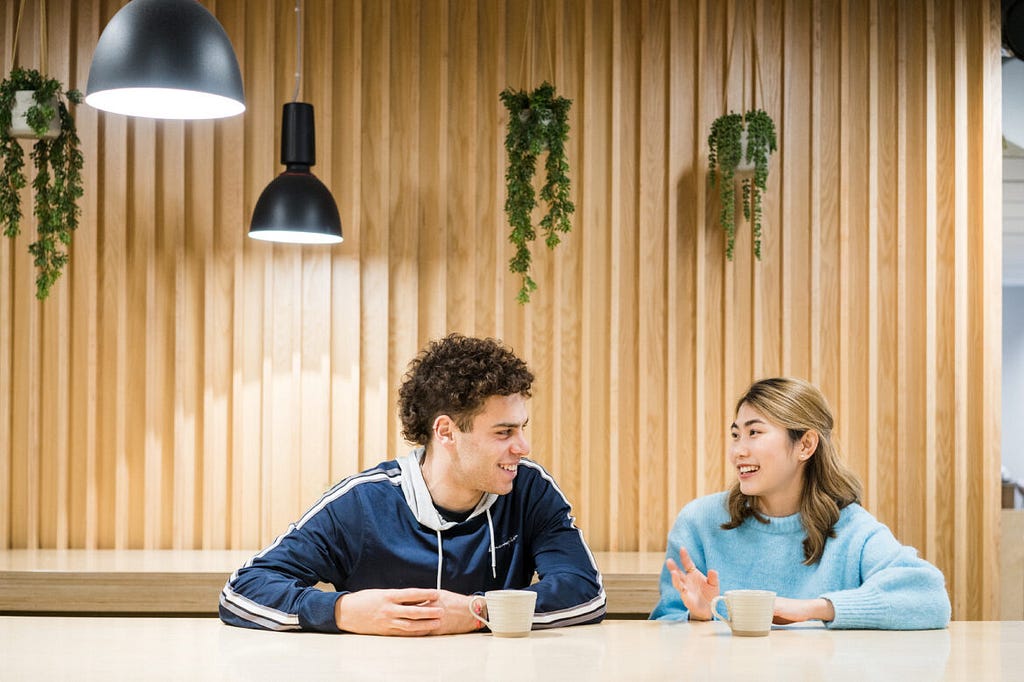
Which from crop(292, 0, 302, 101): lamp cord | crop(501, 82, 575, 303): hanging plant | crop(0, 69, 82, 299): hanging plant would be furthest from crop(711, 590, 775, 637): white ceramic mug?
crop(0, 69, 82, 299): hanging plant

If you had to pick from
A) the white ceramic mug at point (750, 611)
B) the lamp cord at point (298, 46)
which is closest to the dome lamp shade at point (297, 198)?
the lamp cord at point (298, 46)

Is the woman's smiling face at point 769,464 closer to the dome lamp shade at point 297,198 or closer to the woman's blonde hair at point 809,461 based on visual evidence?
the woman's blonde hair at point 809,461

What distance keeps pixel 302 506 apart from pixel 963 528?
2.73 metres

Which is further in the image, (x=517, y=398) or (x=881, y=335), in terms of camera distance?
(x=881, y=335)

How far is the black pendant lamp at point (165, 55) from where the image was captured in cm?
234

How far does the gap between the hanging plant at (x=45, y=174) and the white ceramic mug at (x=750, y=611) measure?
296 cm

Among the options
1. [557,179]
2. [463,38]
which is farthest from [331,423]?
[463,38]

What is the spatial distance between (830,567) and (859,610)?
460mm

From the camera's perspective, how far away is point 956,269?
14.6ft

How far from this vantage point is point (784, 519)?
→ 308cm

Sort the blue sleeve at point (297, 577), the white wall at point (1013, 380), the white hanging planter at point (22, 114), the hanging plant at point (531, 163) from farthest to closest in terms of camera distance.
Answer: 1. the white wall at point (1013, 380)
2. the hanging plant at point (531, 163)
3. the white hanging planter at point (22, 114)
4. the blue sleeve at point (297, 577)

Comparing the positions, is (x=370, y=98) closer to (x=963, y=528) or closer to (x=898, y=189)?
(x=898, y=189)

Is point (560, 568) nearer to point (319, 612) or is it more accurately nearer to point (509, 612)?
point (509, 612)

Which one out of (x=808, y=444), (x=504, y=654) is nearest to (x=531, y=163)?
(x=808, y=444)
